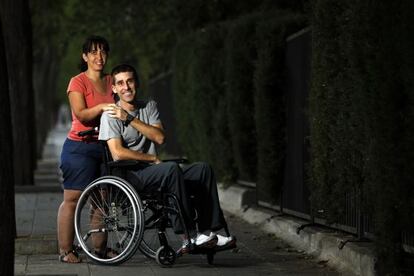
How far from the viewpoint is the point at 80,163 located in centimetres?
973

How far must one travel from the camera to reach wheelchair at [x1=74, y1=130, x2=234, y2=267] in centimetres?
907

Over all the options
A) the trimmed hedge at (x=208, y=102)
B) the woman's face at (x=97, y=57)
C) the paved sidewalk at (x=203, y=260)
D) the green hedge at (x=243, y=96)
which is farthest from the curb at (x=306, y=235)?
the woman's face at (x=97, y=57)

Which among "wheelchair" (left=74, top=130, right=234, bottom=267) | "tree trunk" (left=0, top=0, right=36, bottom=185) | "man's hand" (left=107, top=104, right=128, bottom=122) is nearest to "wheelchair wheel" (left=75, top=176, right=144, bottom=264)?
"wheelchair" (left=74, top=130, right=234, bottom=267)

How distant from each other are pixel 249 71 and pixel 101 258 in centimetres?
533

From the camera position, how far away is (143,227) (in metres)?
9.02

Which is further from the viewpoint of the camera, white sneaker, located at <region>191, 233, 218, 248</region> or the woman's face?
the woman's face

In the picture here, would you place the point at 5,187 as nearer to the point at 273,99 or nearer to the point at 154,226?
the point at 154,226

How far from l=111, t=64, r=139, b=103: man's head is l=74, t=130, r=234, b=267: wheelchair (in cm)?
42

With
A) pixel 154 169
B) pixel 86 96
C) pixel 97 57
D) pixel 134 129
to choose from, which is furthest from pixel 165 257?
pixel 97 57

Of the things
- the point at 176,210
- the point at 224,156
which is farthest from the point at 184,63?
the point at 176,210

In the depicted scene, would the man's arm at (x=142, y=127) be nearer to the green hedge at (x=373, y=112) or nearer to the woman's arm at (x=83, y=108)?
the woman's arm at (x=83, y=108)

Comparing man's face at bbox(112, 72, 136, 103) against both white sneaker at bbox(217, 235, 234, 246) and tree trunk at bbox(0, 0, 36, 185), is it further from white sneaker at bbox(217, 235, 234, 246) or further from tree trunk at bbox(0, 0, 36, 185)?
tree trunk at bbox(0, 0, 36, 185)

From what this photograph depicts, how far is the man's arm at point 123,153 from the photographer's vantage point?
9344 millimetres

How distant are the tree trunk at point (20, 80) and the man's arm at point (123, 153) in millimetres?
9227
